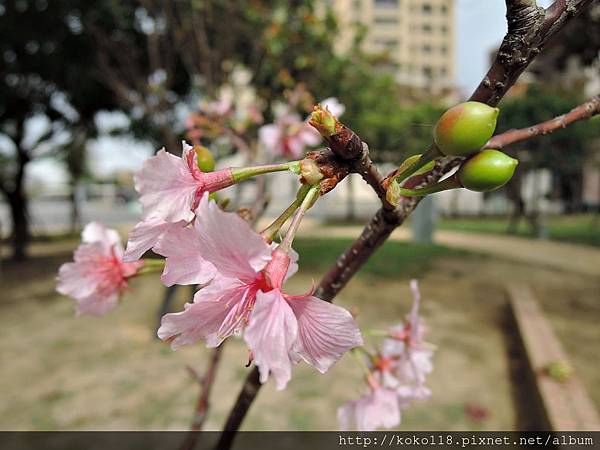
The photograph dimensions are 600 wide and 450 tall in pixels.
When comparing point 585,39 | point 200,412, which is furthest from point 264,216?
point 585,39

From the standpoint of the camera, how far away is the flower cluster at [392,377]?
2.99 ft

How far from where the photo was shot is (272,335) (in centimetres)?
42

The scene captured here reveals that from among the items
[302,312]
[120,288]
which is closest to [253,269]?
[302,312]

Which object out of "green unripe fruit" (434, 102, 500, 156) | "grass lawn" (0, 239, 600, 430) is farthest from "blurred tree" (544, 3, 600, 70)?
"green unripe fruit" (434, 102, 500, 156)

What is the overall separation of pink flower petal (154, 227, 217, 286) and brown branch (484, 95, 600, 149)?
14.0 inches

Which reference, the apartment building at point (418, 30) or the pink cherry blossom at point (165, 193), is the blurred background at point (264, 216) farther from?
the apartment building at point (418, 30)

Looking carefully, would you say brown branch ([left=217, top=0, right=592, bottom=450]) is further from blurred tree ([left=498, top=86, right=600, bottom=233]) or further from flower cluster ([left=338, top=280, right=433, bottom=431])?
blurred tree ([left=498, top=86, right=600, bottom=233])

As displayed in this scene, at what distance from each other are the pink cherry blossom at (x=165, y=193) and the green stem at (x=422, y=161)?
0.17m

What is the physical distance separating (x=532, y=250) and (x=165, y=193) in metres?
9.80

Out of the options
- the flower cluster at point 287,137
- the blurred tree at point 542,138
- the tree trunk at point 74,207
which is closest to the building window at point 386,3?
the blurred tree at point 542,138

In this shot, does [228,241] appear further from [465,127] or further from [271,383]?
[271,383]

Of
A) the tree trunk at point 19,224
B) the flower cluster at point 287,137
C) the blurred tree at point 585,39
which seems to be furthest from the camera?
the tree trunk at point 19,224

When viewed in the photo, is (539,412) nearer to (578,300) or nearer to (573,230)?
(578,300)

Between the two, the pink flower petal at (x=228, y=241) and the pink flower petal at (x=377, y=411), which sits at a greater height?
the pink flower petal at (x=228, y=241)
